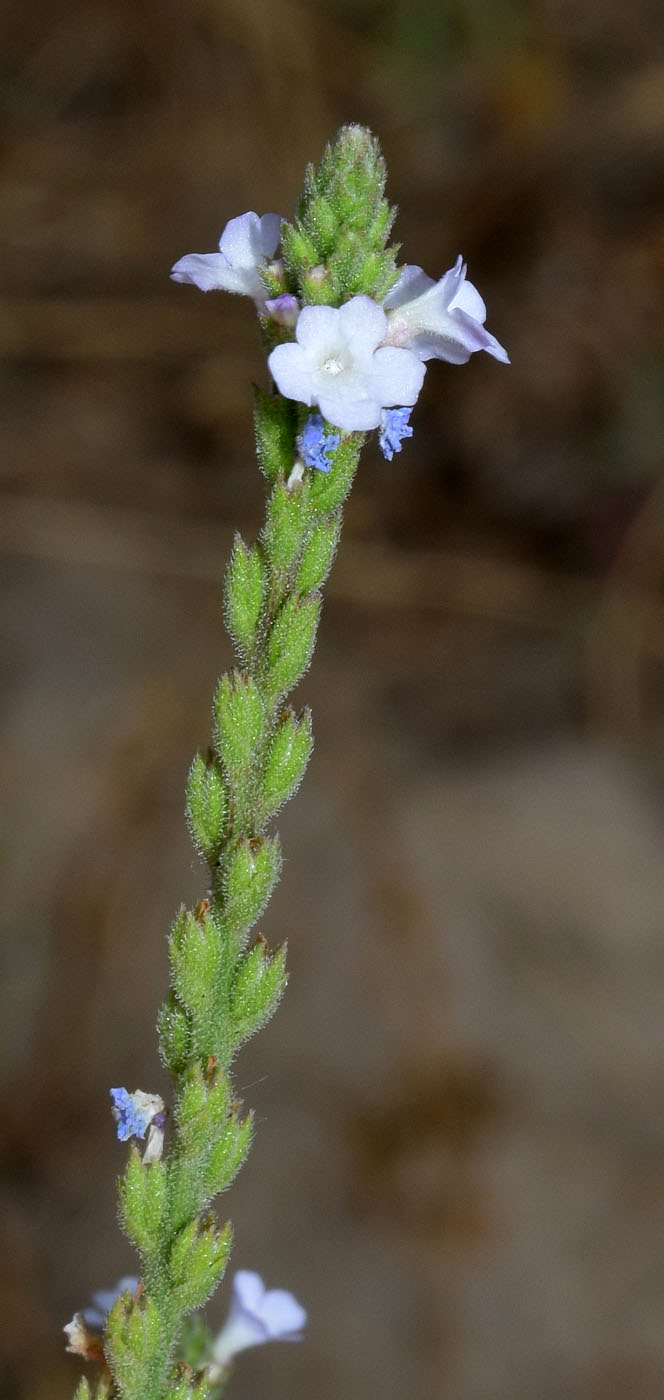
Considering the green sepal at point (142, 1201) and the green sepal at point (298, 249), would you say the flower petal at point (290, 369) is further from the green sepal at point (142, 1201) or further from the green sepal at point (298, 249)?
the green sepal at point (142, 1201)

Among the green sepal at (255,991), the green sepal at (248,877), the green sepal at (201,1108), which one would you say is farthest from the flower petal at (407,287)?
the green sepal at (201,1108)

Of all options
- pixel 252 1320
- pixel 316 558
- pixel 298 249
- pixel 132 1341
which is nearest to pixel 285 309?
pixel 298 249

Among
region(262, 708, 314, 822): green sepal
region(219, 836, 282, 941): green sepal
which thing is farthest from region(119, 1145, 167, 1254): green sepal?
region(262, 708, 314, 822): green sepal

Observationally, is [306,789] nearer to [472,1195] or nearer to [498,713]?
[498,713]

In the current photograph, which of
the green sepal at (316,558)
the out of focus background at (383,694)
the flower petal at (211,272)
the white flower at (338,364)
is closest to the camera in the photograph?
the white flower at (338,364)

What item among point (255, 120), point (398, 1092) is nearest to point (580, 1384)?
point (398, 1092)

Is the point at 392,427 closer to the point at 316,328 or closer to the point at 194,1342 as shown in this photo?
the point at 316,328
